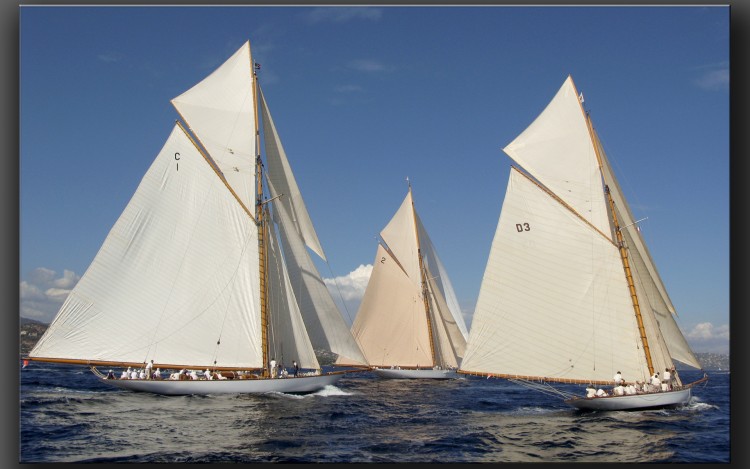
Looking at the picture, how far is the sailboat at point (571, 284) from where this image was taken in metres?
23.8

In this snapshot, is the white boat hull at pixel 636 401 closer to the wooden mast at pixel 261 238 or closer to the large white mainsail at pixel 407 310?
the wooden mast at pixel 261 238

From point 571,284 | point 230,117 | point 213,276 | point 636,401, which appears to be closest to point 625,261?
point 571,284

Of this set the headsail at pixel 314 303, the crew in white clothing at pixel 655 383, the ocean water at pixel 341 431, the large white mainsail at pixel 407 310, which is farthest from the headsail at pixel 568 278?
the large white mainsail at pixel 407 310

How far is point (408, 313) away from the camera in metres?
48.2

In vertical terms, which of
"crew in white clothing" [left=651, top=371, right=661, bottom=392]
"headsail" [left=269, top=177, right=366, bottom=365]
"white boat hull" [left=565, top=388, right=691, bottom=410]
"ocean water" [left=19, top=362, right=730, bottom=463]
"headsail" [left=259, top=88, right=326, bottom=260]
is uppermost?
"headsail" [left=259, top=88, right=326, bottom=260]

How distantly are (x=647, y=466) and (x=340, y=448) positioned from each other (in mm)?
7310

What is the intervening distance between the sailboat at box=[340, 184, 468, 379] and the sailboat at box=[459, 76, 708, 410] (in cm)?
2277

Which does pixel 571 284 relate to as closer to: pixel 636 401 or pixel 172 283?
pixel 636 401

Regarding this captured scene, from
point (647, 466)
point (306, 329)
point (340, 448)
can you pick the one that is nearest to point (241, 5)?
point (340, 448)

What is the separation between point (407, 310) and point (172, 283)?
2317 centimetres

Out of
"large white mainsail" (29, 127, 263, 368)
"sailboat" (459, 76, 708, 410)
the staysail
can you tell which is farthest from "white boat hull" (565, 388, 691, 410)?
"large white mainsail" (29, 127, 263, 368)

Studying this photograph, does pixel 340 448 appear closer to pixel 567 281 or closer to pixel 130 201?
pixel 567 281

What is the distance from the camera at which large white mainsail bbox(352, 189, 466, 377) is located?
47.5 meters

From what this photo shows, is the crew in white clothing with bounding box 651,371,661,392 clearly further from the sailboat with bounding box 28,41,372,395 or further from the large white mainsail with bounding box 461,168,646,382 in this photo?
the sailboat with bounding box 28,41,372,395
